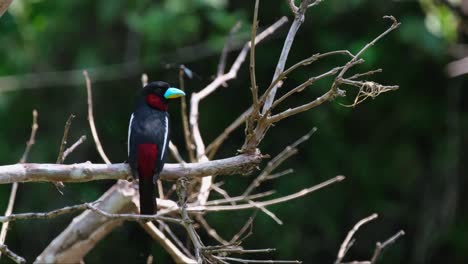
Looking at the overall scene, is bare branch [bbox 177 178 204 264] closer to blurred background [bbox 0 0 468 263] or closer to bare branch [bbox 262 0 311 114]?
bare branch [bbox 262 0 311 114]

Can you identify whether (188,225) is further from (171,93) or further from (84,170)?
(171,93)

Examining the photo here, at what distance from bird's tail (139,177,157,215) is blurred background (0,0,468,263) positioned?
3405 mm

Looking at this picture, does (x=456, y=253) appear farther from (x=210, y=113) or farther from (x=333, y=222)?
(x=210, y=113)

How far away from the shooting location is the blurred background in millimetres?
7781

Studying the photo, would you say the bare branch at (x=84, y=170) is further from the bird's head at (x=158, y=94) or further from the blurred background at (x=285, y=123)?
the blurred background at (x=285, y=123)

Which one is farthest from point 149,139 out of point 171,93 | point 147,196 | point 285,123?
point 285,123

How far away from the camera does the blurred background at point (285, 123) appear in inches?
306

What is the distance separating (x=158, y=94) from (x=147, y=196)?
1.01 m

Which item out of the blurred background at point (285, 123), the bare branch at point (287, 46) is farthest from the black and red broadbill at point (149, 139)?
A: the blurred background at point (285, 123)

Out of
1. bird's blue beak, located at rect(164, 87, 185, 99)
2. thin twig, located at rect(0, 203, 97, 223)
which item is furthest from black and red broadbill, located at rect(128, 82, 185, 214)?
thin twig, located at rect(0, 203, 97, 223)

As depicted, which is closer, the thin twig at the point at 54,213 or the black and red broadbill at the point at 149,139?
the thin twig at the point at 54,213

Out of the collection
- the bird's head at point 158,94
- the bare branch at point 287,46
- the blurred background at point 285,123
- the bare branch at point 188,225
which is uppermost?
the bare branch at point 287,46

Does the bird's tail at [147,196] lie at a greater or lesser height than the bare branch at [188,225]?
lesser

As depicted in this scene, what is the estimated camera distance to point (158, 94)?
203 inches
